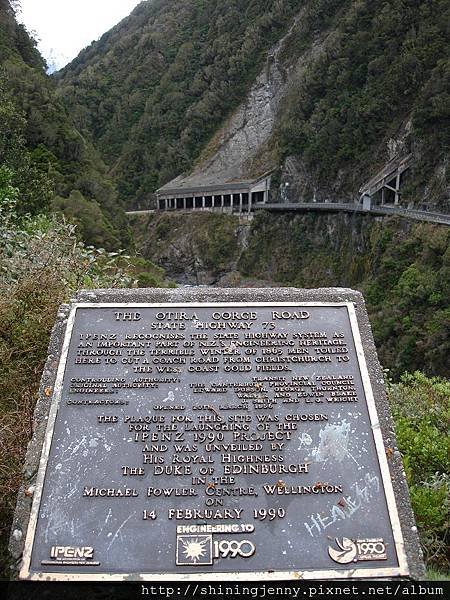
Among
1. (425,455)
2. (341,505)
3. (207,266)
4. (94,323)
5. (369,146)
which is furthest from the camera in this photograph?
(207,266)

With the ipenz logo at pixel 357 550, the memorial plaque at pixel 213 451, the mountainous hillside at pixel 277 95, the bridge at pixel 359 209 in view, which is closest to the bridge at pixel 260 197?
the bridge at pixel 359 209

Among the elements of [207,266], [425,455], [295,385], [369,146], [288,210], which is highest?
[295,385]

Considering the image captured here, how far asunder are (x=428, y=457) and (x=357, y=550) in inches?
93.2

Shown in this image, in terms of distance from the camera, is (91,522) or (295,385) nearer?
(91,522)

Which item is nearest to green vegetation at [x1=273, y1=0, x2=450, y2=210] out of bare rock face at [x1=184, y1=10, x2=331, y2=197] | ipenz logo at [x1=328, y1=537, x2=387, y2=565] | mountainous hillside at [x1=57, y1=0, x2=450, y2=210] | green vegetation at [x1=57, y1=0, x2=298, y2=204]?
mountainous hillside at [x1=57, y1=0, x2=450, y2=210]

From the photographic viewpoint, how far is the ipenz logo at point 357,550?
3.60m

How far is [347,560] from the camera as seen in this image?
359 cm

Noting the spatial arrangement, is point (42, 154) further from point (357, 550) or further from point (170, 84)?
point (170, 84)

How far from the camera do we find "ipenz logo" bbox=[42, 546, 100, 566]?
3.58 metres

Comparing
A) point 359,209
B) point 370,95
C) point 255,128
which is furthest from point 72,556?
point 255,128

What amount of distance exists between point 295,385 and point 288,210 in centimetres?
4927

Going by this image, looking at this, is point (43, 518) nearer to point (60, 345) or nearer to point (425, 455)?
point (60, 345)

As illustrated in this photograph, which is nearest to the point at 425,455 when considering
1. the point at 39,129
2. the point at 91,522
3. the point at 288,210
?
the point at 91,522

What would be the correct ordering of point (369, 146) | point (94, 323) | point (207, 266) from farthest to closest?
1. point (207, 266)
2. point (369, 146)
3. point (94, 323)
